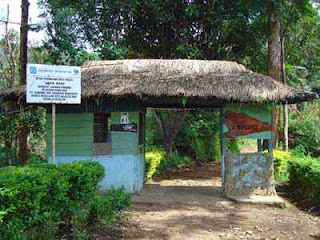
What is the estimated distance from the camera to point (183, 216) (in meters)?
8.24

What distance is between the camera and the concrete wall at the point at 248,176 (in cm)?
1026

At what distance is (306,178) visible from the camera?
999cm

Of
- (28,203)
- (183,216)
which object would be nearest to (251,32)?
(183,216)

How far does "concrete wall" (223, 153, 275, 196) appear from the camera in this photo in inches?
404

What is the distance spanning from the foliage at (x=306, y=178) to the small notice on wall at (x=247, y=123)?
45.5 inches

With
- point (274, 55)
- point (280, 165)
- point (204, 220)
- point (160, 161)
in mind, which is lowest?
point (204, 220)

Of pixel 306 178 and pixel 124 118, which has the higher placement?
pixel 124 118

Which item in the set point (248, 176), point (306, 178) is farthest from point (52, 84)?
point (306, 178)

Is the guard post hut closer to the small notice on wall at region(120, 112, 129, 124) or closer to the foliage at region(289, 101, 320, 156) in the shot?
the small notice on wall at region(120, 112, 129, 124)

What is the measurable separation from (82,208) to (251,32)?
44.0 feet

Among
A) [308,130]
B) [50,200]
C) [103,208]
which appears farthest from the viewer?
[308,130]

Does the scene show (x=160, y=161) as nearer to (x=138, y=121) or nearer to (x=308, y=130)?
(x=138, y=121)

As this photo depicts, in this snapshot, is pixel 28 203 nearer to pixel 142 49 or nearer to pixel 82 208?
pixel 82 208

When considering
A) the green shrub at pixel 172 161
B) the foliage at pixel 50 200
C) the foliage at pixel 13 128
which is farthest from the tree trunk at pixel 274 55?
the foliage at pixel 50 200
